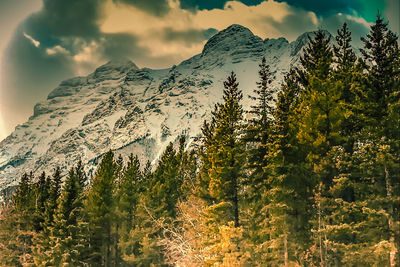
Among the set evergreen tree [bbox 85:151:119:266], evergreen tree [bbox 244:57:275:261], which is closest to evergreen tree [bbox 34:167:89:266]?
evergreen tree [bbox 85:151:119:266]

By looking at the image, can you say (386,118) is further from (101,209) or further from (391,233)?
(101,209)

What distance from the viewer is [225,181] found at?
84.1 ft

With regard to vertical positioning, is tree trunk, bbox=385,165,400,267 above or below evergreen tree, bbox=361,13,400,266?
below

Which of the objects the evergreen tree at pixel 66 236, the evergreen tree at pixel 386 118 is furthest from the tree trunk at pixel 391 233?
the evergreen tree at pixel 66 236

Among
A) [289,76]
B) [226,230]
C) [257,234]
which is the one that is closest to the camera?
[226,230]

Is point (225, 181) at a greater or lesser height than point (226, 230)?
greater

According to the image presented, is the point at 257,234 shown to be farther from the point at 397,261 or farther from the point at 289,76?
the point at 289,76

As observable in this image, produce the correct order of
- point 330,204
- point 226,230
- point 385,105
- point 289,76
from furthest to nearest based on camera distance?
point 289,76
point 226,230
point 330,204
point 385,105

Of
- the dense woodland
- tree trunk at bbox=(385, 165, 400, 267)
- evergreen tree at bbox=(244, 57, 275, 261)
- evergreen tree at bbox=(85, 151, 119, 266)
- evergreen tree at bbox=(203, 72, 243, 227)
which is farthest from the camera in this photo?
evergreen tree at bbox=(85, 151, 119, 266)

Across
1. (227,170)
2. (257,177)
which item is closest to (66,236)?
(227,170)

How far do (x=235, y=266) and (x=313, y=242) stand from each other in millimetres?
5557

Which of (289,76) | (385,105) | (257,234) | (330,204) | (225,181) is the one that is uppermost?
(289,76)

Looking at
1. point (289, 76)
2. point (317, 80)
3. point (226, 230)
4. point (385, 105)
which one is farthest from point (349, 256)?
point (289, 76)

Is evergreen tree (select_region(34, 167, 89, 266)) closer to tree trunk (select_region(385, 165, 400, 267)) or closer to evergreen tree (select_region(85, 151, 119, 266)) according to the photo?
evergreen tree (select_region(85, 151, 119, 266))
